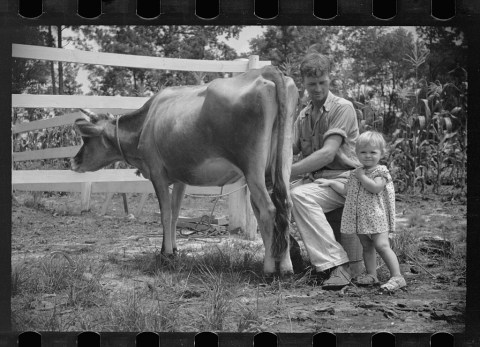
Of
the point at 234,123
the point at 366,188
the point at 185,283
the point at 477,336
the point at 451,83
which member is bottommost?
the point at 477,336

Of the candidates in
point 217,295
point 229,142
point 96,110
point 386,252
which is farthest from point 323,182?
point 96,110

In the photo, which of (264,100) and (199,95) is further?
(199,95)

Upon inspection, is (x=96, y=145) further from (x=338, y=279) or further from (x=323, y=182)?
(x=338, y=279)

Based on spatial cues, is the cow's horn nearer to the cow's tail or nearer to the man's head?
Result: the cow's tail

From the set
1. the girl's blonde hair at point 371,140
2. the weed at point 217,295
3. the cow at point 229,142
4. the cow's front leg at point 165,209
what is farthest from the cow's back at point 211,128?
the weed at point 217,295

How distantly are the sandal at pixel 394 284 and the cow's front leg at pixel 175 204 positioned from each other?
1.60 m

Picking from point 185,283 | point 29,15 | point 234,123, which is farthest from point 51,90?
point 185,283

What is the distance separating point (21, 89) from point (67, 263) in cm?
134

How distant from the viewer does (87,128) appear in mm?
5293

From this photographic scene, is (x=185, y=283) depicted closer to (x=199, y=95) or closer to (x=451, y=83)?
(x=199, y=95)

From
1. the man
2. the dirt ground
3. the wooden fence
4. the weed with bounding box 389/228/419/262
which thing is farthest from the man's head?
the weed with bounding box 389/228/419/262

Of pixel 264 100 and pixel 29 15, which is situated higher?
pixel 29 15

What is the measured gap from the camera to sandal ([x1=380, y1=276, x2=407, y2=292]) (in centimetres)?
454

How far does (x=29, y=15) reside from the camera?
181 inches
